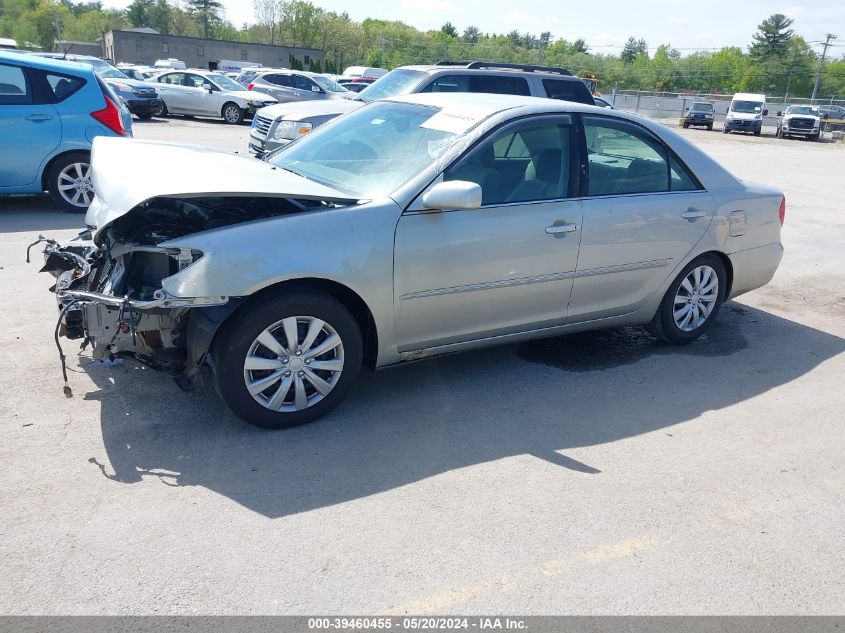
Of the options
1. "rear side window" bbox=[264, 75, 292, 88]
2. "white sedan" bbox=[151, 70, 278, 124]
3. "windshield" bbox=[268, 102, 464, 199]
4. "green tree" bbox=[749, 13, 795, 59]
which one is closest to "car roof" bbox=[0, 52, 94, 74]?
"windshield" bbox=[268, 102, 464, 199]

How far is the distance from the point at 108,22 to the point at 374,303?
12294 cm

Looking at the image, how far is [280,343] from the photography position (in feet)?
12.7

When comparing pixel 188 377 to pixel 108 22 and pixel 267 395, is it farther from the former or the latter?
pixel 108 22

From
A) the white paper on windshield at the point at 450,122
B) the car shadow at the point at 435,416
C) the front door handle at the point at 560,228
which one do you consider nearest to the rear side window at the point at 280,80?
the car shadow at the point at 435,416

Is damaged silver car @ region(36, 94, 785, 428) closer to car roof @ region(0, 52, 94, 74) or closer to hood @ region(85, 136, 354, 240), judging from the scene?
hood @ region(85, 136, 354, 240)

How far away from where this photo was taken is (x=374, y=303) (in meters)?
4.04

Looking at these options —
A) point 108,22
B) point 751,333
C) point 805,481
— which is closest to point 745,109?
point 751,333

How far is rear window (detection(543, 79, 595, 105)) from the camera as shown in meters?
11.0

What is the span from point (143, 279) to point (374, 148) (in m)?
1.64

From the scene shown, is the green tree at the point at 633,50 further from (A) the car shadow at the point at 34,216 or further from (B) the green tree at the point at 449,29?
(A) the car shadow at the point at 34,216

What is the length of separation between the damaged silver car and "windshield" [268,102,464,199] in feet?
0.05

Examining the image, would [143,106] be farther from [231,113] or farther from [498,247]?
[498,247]

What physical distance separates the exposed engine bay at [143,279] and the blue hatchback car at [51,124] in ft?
14.4

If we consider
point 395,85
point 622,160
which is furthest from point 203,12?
point 622,160
